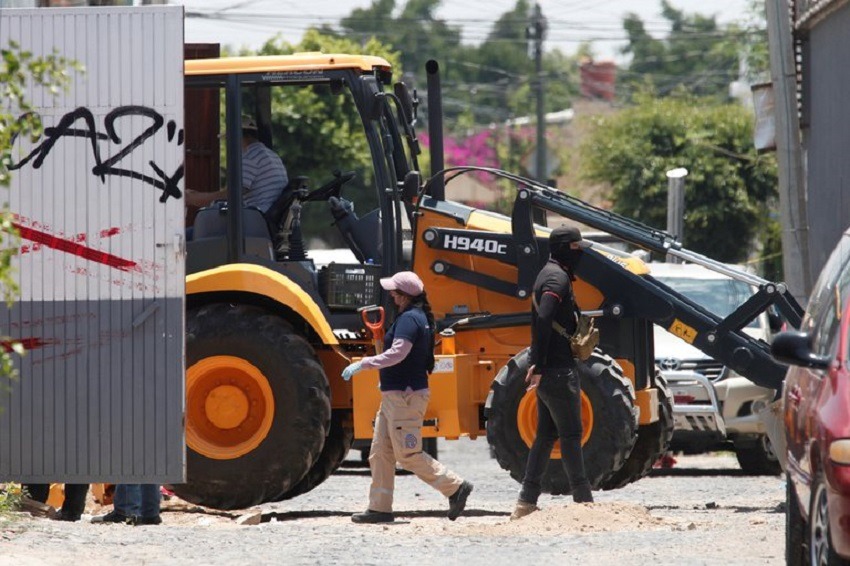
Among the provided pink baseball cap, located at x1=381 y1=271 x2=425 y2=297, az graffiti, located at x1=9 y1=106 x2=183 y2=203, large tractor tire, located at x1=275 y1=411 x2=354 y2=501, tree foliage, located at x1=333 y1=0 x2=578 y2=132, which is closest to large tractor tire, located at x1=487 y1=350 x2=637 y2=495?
pink baseball cap, located at x1=381 y1=271 x2=425 y2=297

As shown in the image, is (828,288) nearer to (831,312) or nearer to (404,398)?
(831,312)

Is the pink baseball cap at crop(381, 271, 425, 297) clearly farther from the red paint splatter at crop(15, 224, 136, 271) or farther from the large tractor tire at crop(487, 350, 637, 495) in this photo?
the red paint splatter at crop(15, 224, 136, 271)

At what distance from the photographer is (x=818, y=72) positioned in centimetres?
2302

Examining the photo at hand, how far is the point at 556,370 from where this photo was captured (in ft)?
39.6

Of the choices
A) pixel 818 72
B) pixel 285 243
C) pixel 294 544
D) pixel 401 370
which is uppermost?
pixel 818 72

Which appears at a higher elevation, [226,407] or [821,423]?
[821,423]

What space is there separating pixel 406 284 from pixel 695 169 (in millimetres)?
27198

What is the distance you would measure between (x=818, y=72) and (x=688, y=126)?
17933mm

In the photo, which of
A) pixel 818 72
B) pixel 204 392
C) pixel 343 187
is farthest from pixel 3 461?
pixel 818 72

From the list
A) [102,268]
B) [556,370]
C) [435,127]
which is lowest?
[556,370]

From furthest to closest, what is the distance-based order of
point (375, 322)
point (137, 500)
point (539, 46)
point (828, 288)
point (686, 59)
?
1. point (686, 59)
2. point (539, 46)
3. point (375, 322)
4. point (137, 500)
5. point (828, 288)

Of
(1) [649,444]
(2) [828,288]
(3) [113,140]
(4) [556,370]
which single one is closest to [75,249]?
(3) [113,140]

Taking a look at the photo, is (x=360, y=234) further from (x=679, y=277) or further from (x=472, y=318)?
(x=679, y=277)

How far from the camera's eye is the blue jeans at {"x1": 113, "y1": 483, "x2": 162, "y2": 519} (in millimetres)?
12586
